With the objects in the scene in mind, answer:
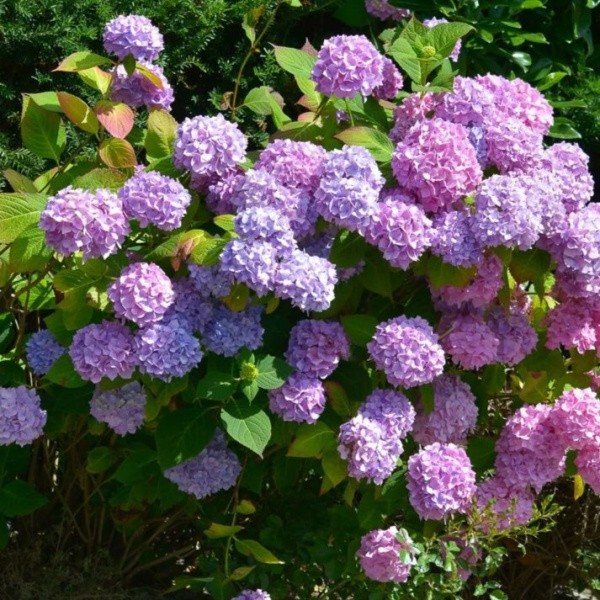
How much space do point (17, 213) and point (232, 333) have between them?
54cm

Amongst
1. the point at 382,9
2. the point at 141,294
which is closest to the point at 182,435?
the point at 141,294

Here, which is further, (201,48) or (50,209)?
(201,48)

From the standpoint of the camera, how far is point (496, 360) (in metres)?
2.64

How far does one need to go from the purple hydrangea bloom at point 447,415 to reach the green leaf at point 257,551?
42 centimetres

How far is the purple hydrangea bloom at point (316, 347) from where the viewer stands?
245cm

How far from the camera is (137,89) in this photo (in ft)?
9.11

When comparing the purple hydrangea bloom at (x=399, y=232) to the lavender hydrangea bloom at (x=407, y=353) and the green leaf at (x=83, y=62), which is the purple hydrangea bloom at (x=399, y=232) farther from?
the green leaf at (x=83, y=62)

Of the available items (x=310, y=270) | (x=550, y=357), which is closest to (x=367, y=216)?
(x=310, y=270)

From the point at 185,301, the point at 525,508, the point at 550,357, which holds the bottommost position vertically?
the point at 525,508

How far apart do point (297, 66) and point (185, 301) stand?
67 cm

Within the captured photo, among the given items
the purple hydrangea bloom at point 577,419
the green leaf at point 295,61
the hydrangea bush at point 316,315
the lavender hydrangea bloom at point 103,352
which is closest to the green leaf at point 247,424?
the hydrangea bush at point 316,315

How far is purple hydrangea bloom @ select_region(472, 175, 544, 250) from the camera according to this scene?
2402 millimetres

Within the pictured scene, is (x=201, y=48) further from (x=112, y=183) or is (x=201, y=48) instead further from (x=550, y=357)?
(x=550, y=357)

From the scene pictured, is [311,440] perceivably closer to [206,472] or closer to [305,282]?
[206,472]
